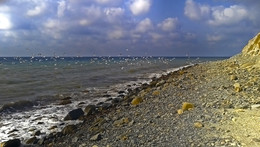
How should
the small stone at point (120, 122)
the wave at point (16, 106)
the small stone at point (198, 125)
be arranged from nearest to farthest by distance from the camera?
the small stone at point (198, 125) → the small stone at point (120, 122) → the wave at point (16, 106)

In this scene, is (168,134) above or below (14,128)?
above

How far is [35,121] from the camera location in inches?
565

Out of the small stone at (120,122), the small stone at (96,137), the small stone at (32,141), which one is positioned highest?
the small stone at (120,122)

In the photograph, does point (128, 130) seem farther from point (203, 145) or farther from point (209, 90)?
point (209, 90)

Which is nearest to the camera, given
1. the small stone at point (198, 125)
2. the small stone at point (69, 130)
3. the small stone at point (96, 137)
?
the small stone at point (198, 125)

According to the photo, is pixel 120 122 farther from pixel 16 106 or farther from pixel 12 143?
pixel 16 106

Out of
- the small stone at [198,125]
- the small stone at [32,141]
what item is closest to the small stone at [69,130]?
the small stone at [32,141]

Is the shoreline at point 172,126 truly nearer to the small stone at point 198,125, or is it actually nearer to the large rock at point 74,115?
the small stone at point 198,125

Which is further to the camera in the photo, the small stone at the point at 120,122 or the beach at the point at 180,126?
the small stone at the point at 120,122

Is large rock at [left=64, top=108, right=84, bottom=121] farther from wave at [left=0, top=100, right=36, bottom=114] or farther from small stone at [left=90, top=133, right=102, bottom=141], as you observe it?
small stone at [left=90, top=133, right=102, bottom=141]

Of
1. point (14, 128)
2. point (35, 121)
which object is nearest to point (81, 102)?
point (35, 121)

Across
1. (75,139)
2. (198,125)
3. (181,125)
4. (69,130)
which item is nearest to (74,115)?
(69,130)

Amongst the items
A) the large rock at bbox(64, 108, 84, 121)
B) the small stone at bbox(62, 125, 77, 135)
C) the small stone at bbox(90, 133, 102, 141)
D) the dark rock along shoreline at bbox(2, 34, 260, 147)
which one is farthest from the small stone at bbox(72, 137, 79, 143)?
the large rock at bbox(64, 108, 84, 121)

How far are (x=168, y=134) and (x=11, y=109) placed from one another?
12.1m
